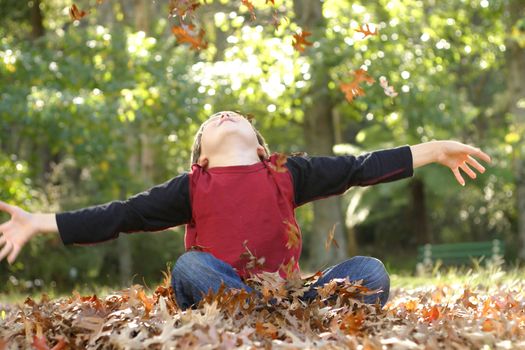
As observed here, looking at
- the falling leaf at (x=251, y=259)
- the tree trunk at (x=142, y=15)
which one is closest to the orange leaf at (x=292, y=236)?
the falling leaf at (x=251, y=259)

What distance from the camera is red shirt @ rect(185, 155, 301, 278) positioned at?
3.74m

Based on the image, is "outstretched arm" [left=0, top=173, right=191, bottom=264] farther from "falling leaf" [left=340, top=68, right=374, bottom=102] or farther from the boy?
"falling leaf" [left=340, top=68, right=374, bottom=102]

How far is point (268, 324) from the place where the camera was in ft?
10.4

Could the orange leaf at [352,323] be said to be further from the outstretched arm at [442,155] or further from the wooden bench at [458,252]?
the wooden bench at [458,252]

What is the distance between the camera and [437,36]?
1226 cm

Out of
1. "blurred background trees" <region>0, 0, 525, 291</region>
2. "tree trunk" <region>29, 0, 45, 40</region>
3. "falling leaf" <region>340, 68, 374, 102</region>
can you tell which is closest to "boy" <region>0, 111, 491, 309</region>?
"falling leaf" <region>340, 68, 374, 102</region>

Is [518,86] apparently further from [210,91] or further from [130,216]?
[130,216]

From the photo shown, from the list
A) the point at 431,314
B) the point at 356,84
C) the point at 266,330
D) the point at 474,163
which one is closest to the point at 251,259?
the point at 266,330

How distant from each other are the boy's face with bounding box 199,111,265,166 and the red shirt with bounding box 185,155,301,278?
11cm

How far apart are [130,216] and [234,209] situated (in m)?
0.50

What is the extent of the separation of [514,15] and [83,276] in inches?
309

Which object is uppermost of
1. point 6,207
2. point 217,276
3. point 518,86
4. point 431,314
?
point 518,86

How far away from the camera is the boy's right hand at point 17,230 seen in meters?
3.64

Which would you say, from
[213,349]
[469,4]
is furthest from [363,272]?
[469,4]
